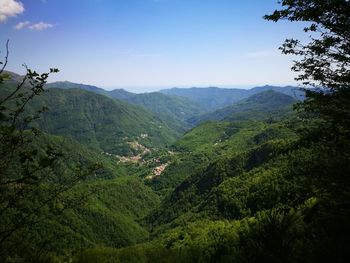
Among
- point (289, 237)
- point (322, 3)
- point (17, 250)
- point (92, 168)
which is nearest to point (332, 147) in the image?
point (289, 237)

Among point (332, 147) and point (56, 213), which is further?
point (332, 147)

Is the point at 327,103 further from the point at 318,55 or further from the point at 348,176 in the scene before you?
the point at 348,176

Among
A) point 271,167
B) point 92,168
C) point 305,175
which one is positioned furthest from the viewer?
point 271,167

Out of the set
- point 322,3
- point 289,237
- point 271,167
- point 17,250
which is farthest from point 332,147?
point 271,167

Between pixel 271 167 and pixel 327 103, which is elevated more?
pixel 327 103

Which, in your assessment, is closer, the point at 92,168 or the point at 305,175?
the point at 92,168

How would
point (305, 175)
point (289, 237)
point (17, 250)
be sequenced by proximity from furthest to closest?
point (305, 175) → point (289, 237) → point (17, 250)

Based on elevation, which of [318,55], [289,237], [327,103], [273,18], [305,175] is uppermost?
[273,18]

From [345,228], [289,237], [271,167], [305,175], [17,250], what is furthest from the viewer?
[271,167]

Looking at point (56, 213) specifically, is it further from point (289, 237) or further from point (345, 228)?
point (345, 228)
